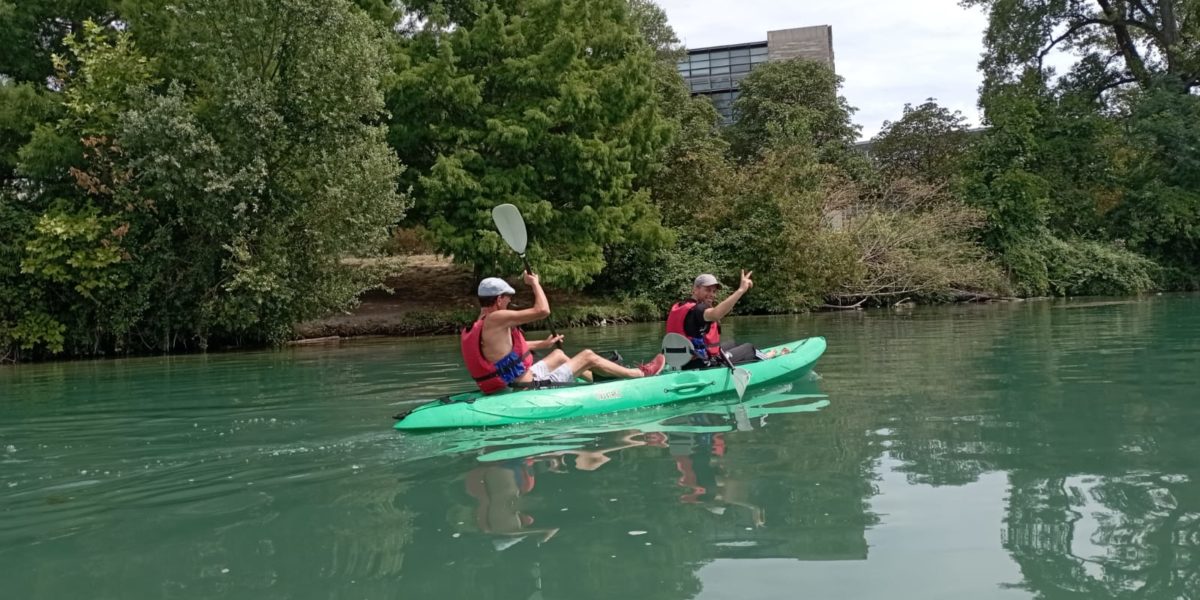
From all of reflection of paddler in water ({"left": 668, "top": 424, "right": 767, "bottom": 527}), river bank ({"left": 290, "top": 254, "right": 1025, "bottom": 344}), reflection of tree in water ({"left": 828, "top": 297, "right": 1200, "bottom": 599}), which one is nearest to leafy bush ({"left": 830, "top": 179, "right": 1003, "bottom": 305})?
river bank ({"left": 290, "top": 254, "right": 1025, "bottom": 344})

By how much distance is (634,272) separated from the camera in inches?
1010

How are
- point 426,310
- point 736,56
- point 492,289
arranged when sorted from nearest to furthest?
→ point 492,289 < point 426,310 < point 736,56

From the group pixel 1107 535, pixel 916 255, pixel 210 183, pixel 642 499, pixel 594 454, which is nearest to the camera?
pixel 1107 535

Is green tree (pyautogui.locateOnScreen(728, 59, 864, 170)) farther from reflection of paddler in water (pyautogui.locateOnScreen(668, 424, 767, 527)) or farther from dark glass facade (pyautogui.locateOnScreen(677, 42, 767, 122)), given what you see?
reflection of paddler in water (pyautogui.locateOnScreen(668, 424, 767, 527))

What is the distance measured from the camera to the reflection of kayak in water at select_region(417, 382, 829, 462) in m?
6.48

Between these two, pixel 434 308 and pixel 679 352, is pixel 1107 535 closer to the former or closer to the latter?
pixel 679 352

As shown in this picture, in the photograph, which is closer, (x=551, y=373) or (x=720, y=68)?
(x=551, y=373)

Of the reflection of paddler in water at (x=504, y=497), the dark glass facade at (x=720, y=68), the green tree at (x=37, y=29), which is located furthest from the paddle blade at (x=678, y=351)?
the dark glass facade at (x=720, y=68)

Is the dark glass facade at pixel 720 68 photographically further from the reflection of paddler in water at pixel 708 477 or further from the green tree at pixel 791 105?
the reflection of paddler in water at pixel 708 477

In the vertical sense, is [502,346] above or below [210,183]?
below

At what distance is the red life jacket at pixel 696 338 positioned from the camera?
9242mm

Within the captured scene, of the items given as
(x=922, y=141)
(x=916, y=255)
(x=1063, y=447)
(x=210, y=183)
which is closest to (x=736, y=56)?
(x=922, y=141)

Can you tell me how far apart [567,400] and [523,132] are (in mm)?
14390

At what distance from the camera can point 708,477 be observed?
530 cm
